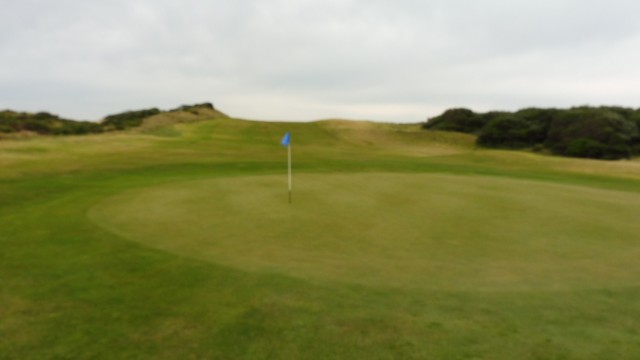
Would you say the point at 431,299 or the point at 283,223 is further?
the point at 283,223

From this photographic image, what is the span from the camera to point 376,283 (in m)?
7.25

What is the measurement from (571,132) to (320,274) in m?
57.0

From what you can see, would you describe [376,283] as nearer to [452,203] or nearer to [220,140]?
[452,203]

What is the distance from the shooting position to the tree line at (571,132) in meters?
52.8

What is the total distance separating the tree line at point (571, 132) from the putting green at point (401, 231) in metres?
40.9

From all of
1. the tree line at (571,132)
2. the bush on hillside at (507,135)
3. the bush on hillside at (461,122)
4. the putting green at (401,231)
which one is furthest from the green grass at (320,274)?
the bush on hillside at (461,122)

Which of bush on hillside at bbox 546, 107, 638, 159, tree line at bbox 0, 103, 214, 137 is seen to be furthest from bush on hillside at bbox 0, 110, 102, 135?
bush on hillside at bbox 546, 107, 638, 159

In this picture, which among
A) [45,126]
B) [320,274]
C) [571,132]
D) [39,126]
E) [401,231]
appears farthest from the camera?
[45,126]

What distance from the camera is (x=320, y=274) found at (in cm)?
753

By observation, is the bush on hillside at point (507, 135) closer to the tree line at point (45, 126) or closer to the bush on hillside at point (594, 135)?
the bush on hillside at point (594, 135)

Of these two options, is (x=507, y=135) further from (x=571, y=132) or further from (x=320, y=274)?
(x=320, y=274)

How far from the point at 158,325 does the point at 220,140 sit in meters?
44.9

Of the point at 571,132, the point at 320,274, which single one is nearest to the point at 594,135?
the point at 571,132

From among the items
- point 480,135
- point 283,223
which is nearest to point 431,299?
point 283,223
